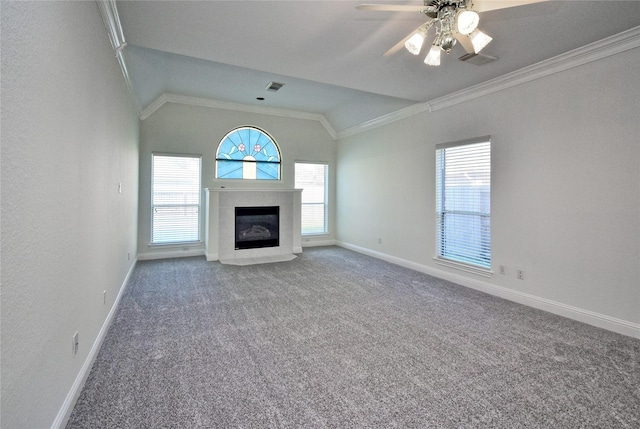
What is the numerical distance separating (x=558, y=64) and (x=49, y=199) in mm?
4506

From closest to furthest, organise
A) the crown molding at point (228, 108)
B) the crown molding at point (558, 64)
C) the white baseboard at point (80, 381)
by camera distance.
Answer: the white baseboard at point (80, 381) → the crown molding at point (558, 64) → the crown molding at point (228, 108)

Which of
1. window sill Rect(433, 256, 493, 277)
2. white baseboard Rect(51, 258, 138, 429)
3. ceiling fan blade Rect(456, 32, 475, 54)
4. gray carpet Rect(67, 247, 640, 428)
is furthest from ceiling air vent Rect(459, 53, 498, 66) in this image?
white baseboard Rect(51, 258, 138, 429)

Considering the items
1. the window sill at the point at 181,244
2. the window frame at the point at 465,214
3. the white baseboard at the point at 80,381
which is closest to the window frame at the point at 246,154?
the window sill at the point at 181,244

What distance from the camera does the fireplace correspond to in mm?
6070

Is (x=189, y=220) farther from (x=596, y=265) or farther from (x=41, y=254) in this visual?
(x=596, y=265)

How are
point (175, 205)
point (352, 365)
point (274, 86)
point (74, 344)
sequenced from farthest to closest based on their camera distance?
point (175, 205), point (274, 86), point (352, 365), point (74, 344)

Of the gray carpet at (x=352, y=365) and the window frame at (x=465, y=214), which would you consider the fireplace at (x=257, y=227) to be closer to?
the gray carpet at (x=352, y=365)

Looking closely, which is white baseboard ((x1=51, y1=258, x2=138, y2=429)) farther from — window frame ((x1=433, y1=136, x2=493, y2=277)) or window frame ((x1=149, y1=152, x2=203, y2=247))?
window frame ((x1=433, y1=136, x2=493, y2=277))

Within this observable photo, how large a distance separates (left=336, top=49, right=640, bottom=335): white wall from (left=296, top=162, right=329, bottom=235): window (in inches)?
124

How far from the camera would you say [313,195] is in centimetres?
741

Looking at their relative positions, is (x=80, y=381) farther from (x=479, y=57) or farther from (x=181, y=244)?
(x=181, y=244)

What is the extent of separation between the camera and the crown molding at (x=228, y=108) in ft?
18.3

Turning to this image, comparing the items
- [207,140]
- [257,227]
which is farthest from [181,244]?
[207,140]

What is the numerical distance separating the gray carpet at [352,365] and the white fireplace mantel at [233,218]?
198 centimetres
